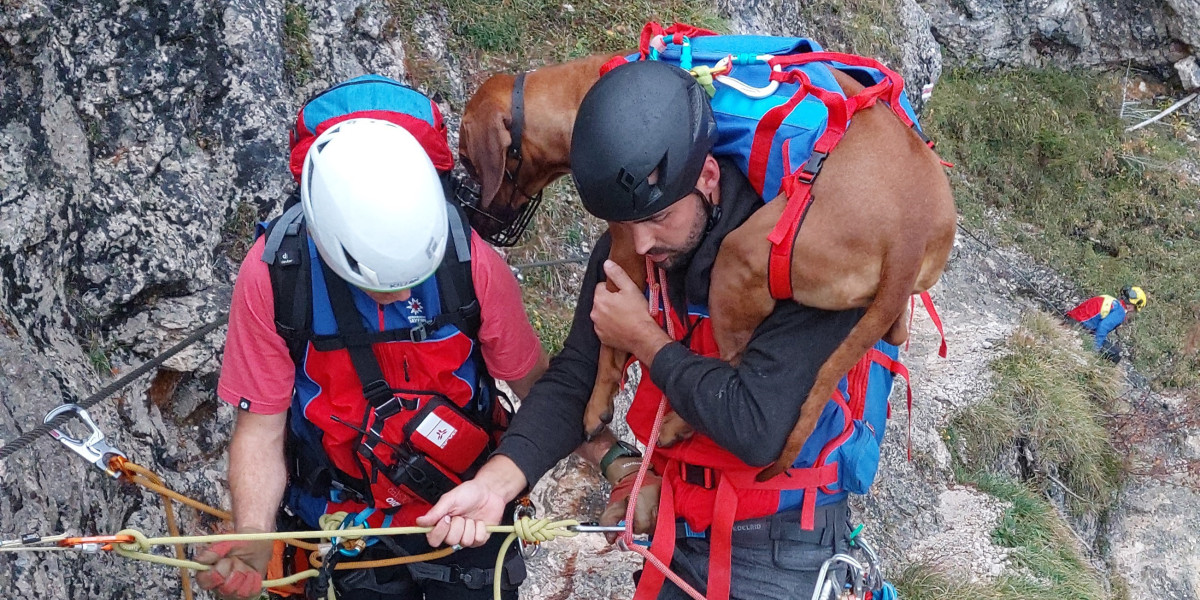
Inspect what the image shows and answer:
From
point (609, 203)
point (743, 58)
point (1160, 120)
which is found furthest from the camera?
point (1160, 120)

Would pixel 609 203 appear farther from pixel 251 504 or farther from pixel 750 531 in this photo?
pixel 251 504

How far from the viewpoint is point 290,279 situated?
249 centimetres

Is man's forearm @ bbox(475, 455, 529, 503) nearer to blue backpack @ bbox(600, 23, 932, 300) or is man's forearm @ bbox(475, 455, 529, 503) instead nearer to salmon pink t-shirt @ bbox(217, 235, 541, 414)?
salmon pink t-shirt @ bbox(217, 235, 541, 414)

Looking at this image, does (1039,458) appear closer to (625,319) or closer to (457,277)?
(625,319)

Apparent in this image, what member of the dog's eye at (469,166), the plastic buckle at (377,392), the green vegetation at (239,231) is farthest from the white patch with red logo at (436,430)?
the green vegetation at (239,231)

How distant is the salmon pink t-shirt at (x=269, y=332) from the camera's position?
2.49m

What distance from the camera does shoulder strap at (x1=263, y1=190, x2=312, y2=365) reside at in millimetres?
2480

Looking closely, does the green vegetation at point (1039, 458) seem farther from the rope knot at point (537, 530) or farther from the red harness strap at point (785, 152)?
the red harness strap at point (785, 152)

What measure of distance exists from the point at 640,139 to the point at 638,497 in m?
1.17

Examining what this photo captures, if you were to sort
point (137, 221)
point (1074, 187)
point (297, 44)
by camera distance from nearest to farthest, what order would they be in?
point (137, 221), point (297, 44), point (1074, 187)

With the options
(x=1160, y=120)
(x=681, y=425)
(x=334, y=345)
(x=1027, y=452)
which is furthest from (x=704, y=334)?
(x=1160, y=120)

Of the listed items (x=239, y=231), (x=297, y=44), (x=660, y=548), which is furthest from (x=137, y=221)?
(x=660, y=548)

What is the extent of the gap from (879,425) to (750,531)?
540mm

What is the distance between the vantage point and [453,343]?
268 cm
